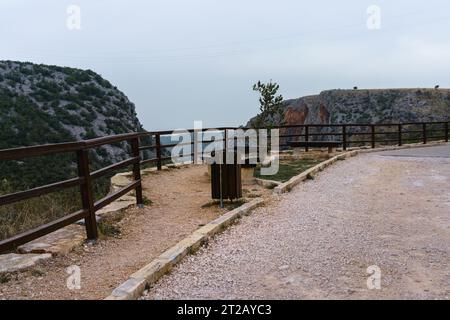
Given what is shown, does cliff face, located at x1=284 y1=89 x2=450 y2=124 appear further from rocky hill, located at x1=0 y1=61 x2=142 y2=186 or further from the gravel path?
the gravel path

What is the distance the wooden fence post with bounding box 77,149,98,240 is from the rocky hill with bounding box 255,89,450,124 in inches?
2039

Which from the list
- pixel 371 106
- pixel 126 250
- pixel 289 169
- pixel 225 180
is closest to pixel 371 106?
pixel 371 106

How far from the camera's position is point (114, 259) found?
526 cm

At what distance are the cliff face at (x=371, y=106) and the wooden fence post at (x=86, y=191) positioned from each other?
51.8m

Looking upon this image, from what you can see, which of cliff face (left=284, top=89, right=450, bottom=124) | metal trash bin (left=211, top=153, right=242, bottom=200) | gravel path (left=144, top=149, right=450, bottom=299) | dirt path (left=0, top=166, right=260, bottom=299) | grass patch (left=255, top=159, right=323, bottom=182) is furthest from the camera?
cliff face (left=284, top=89, right=450, bottom=124)

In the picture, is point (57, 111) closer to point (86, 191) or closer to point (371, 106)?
point (371, 106)

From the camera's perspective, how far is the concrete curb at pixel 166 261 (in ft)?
12.9

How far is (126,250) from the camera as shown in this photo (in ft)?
18.6

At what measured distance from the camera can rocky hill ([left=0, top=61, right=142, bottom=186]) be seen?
33.8 metres

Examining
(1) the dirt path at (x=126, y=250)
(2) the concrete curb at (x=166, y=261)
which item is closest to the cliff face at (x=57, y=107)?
(1) the dirt path at (x=126, y=250)

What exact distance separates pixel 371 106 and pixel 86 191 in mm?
59233

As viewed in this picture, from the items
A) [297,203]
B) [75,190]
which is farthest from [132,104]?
[297,203]

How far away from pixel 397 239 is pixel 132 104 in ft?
171

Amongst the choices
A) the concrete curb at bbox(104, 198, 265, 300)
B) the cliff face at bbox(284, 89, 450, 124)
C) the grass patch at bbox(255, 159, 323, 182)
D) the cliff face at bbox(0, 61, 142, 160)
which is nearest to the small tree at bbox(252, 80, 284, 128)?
the grass patch at bbox(255, 159, 323, 182)
